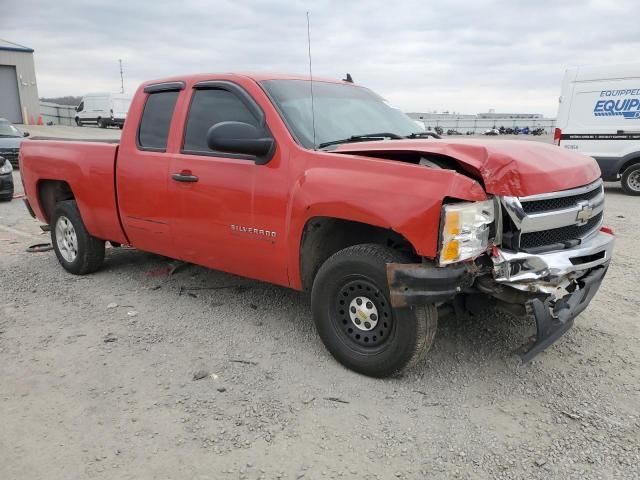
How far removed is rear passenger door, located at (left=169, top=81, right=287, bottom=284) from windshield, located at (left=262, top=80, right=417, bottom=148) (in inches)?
9.1

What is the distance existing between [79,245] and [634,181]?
11.3 metres

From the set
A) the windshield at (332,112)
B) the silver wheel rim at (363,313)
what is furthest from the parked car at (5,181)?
the silver wheel rim at (363,313)

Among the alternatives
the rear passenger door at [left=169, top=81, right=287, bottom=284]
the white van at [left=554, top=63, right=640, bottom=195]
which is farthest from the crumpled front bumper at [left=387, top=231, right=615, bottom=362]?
the white van at [left=554, top=63, right=640, bottom=195]

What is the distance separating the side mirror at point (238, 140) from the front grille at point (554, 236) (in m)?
1.74

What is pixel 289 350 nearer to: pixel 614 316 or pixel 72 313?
pixel 72 313

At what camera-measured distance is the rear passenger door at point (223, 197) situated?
145 inches

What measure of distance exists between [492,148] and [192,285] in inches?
129

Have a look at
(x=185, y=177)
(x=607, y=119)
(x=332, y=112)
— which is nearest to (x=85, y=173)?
(x=185, y=177)

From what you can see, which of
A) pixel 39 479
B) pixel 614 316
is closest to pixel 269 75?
pixel 39 479

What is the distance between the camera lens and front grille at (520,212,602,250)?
10.00 feet

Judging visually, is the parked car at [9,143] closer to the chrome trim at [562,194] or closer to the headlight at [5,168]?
the headlight at [5,168]

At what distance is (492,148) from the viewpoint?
304 cm

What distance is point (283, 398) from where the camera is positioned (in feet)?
10.4

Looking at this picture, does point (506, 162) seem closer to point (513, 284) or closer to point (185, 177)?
point (513, 284)
